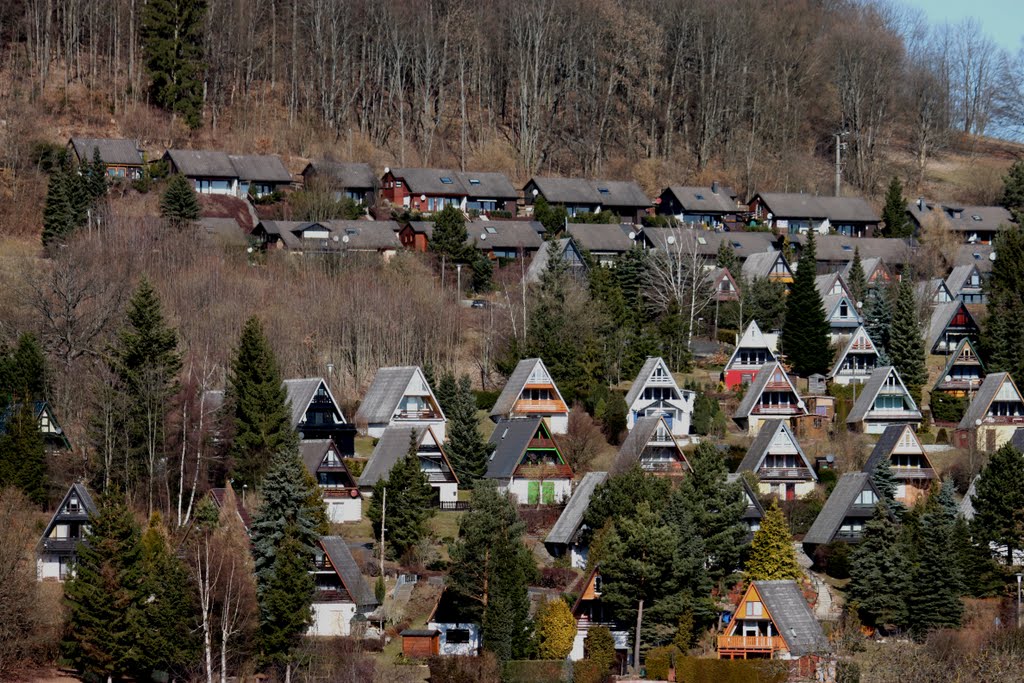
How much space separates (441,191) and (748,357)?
30.0 m

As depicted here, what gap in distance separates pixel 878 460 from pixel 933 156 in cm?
7107

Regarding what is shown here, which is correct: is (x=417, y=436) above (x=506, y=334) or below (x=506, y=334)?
below

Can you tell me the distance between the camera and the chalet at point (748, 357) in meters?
86.4

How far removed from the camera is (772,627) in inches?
2338

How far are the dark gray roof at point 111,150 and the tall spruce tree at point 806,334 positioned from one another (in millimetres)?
38209

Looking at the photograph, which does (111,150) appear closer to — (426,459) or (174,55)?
(174,55)

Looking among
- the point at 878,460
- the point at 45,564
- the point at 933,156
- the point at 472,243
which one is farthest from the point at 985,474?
the point at 933,156

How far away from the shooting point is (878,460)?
7194cm

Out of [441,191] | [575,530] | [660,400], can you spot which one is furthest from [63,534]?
[441,191]

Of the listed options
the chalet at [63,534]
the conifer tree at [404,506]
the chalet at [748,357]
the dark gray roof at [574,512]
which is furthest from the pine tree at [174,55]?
the chalet at [63,534]

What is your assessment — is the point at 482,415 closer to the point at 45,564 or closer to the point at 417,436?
the point at 417,436

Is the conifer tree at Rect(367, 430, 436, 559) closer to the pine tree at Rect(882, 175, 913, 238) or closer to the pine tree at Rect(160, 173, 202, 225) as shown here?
the pine tree at Rect(160, 173, 202, 225)

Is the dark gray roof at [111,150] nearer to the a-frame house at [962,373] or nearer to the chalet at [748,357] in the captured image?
the chalet at [748,357]

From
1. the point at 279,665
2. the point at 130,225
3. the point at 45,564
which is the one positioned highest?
the point at 130,225
